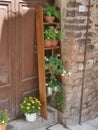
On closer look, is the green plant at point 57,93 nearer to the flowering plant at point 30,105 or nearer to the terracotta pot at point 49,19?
the flowering plant at point 30,105

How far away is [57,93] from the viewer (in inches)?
142

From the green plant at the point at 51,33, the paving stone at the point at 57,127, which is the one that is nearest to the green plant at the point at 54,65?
the green plant at the point at 51,33

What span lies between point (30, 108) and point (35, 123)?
26 centimetres

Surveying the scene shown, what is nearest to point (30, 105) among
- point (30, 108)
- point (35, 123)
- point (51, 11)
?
point (30, 108)

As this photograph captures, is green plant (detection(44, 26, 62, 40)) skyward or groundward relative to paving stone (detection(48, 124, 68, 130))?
skyward

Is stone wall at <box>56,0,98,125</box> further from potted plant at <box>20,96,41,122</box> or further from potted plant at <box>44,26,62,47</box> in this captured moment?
potted plant at <box>20,96,41,122</box>

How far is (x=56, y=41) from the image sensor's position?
3.38 m

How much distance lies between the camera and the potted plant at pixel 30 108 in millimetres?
3254

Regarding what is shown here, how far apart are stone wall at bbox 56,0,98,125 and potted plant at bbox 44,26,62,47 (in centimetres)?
11

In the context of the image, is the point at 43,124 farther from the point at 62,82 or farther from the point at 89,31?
the point at 89,31

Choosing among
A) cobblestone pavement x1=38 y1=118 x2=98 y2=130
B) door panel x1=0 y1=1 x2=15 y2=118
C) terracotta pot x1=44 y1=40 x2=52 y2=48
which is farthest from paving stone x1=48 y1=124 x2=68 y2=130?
terracotta pot x1=44 y1=40 x2=52 y2=48

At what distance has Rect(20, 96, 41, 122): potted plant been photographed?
10.7ft

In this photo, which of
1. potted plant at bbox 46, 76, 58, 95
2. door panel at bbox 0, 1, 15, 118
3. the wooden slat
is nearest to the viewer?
door panel at bbox 0, 1, 15, 118

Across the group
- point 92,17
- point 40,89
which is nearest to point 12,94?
point 40,89
